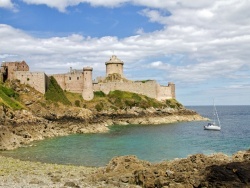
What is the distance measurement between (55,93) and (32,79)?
20.2 ft

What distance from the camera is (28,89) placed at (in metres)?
69.6

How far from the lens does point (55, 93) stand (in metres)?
74.8

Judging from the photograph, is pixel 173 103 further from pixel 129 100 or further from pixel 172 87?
pixel 129 100

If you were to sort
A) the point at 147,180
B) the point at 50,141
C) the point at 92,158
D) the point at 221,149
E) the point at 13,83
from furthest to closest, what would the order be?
the point at 13,83 < the point at 50,141 < the point at 221,149 < the point at 92,158 < the point at 147,180

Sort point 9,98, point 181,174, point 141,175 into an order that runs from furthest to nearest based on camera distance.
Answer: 1. point 9,98
2. point 141,175
3. point 181,174

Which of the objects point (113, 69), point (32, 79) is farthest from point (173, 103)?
point (32, 79)

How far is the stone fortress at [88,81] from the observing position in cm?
7125

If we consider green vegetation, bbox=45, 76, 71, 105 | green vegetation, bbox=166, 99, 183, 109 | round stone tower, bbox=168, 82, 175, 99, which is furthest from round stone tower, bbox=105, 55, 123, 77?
green vegetation, bbox=45, 76, 71, 105

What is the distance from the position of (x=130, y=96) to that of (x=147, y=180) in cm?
7066

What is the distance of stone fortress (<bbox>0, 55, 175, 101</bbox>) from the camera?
71250 millimetres

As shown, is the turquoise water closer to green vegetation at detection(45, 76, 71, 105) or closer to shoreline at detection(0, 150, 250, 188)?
shoreline at detection(0, 150, 250, 188)

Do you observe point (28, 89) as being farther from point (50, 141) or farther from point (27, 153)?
point (27, 153)

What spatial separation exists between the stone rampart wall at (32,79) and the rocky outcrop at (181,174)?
5030 cm

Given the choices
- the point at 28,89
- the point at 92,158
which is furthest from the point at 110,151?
the point at 28,89
